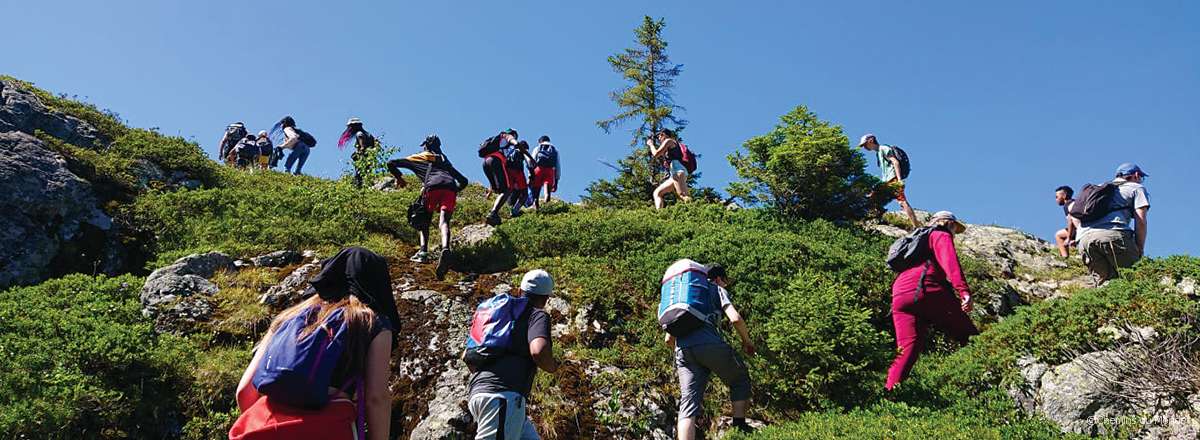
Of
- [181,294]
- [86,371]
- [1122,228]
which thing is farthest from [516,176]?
[1122,228]

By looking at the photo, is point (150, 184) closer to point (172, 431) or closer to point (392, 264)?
point (392, 264)

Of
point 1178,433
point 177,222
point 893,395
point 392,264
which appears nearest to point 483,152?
point 392,264

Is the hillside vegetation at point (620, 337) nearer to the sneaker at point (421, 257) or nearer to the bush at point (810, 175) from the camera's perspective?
the sneaker at point (421, 257)

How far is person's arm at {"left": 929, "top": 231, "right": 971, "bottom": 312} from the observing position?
22.7 feet

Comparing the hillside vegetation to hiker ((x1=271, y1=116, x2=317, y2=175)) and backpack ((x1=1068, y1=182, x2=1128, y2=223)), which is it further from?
hiker ((x1=271, y1=116, x2=317, y2=175))

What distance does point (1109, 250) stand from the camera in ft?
31.4

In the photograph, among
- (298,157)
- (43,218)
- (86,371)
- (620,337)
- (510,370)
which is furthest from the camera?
(298,157)

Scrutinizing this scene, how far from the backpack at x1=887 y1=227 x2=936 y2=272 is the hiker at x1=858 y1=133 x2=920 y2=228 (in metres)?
7.63

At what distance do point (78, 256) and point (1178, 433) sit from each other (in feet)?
47.0

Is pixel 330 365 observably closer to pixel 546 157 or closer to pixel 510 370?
pixel 510 370

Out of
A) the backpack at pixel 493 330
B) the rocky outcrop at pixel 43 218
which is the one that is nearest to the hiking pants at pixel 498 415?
the backpack at pixel 493 330

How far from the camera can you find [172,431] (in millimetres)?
6902

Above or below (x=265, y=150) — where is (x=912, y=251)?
below

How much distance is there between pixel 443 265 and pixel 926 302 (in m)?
6.77
